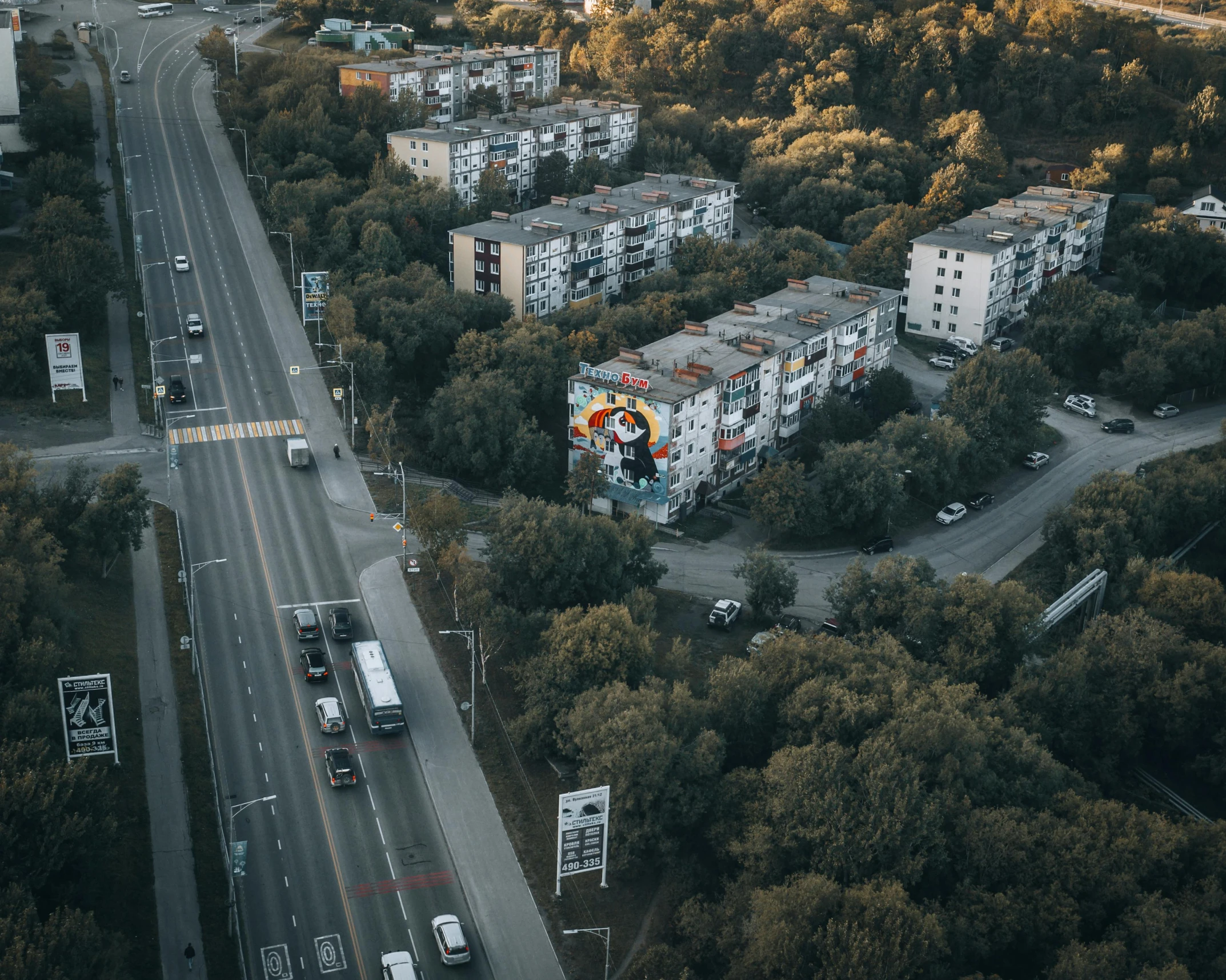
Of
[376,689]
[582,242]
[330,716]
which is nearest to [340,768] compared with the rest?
[330,716]

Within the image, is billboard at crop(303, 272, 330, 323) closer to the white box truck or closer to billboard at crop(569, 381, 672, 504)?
the white box truck

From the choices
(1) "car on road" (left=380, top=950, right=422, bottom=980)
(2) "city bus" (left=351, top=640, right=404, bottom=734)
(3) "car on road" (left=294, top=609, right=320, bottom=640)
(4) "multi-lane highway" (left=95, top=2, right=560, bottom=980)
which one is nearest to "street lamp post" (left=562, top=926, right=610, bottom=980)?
(4) "multi-lane highway" (left=95, top=2, right=560, bottom=980)

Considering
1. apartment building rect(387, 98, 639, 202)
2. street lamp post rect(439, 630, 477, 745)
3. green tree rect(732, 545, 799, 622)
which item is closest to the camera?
street lamp post rect(439, 630, 477, 745)

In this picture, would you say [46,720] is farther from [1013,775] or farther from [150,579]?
[1013,775]

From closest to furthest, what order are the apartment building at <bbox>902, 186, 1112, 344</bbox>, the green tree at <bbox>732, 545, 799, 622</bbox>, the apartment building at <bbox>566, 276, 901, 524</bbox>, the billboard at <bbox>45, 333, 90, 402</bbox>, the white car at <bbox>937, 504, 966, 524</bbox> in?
the green tree at <bbox>732, 545, 799, 622</bbox> < the apartment building at <bbox>566, 276, 901, 524</bbox> < the billboard at <bbox>45, 333, 90, 402</bbox> < the white car at <bbox>937, 504, 966, 524</bbox> < the apartment building at <bbox>902, 186, 1112, 344</bbox>

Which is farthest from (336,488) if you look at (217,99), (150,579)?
(217,99)

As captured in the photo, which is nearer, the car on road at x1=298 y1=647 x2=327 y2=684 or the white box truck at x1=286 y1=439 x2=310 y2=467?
the car on road at x1=298 y1=647 x2=327 y2=684

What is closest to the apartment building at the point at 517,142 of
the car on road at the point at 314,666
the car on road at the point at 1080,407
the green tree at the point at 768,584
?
the car on road at the point at 1080,407
